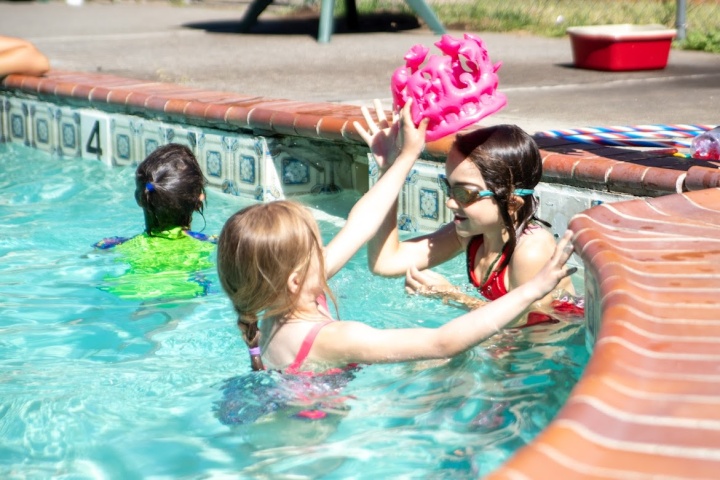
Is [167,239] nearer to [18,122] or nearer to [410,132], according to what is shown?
[410,132]

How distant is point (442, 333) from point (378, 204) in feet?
2.57

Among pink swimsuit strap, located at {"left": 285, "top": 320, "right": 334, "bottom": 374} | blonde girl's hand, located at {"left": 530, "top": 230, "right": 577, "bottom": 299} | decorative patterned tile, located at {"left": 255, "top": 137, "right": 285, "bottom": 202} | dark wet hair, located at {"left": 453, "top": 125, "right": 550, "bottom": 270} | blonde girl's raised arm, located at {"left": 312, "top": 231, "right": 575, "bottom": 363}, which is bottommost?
decorative patterned tile, located at {"left": 255, "top": 137, "right": 285, "bottom": 202}

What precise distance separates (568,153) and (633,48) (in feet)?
14.1

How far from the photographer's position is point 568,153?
4.77 metres

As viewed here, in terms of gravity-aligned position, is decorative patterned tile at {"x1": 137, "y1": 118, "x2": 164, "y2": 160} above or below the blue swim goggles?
below

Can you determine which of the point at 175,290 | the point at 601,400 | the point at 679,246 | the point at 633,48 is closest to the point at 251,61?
the point at 633,48

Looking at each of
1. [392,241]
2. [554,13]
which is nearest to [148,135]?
[392,241]

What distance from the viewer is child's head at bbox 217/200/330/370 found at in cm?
291

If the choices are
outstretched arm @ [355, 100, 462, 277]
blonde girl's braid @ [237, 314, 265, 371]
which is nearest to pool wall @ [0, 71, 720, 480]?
outstretched arm @ [355, 100, 462, 277]

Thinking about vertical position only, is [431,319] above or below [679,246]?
below

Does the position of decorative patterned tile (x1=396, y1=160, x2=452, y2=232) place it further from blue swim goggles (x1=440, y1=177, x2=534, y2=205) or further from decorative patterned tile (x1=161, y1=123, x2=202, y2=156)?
blue swim goggles (x1=440, y1=177, x2=534, y2=205)

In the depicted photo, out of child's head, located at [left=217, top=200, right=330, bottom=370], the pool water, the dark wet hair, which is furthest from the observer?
the dark wet hair

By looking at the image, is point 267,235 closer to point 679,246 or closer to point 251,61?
Answer: point 679,246

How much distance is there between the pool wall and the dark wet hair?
0.27 metres
